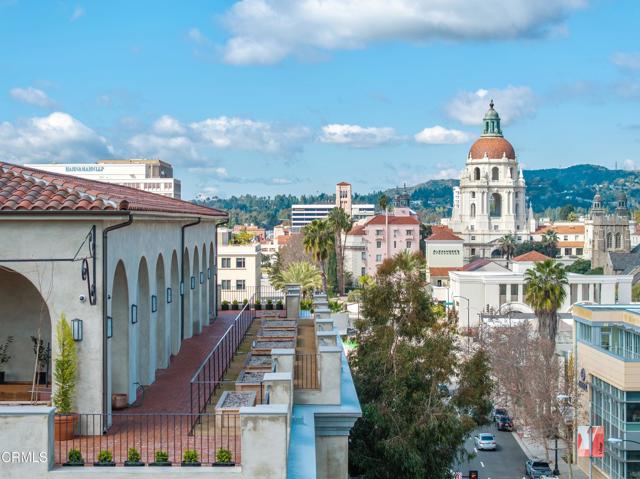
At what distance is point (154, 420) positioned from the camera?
14.8 m

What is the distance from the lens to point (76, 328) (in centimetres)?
1409

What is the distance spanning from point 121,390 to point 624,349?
32.6m

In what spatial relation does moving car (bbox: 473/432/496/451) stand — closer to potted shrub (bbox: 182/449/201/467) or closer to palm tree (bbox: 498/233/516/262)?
potted shrub (bbox: 182/449/201/467)

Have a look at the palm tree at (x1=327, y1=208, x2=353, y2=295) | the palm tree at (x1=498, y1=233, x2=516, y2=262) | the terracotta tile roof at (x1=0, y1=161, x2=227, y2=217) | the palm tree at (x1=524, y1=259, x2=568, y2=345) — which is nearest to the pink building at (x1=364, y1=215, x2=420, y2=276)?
the palm tree at (x1=498, y1=233, x2=516, y2=262)

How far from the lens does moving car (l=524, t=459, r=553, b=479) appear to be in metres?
42.8

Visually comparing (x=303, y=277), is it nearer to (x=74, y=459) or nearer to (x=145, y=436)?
(x=145, y=436)

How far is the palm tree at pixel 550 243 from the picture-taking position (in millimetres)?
166250

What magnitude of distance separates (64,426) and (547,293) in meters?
47.2

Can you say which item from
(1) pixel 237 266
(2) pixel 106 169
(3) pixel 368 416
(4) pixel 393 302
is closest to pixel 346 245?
(2) pixel 106 169

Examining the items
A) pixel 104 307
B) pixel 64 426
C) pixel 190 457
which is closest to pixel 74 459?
pixel 190 457

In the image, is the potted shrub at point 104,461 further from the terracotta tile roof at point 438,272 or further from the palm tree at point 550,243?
the palm tree at point 550,243

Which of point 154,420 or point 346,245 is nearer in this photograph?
point 154,420

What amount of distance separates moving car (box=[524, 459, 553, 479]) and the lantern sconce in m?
32.8

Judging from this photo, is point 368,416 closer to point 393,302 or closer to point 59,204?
point 393,302
